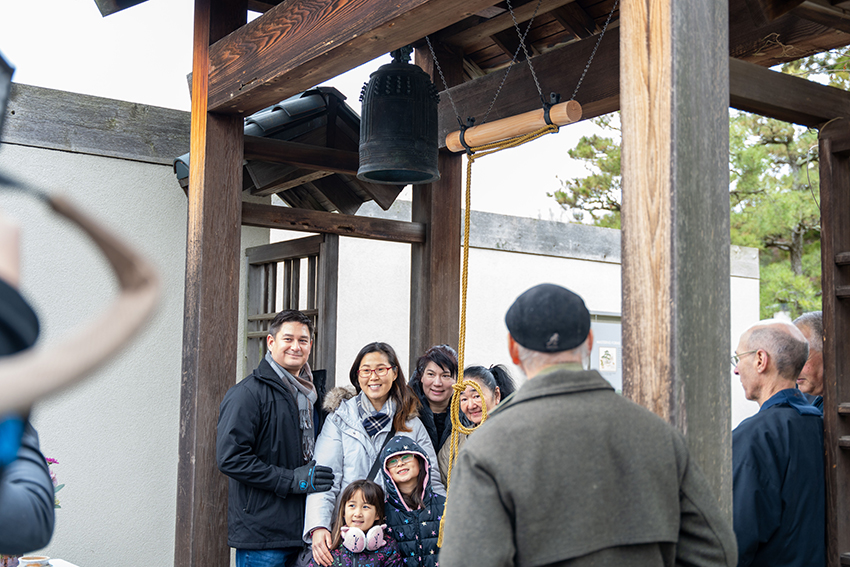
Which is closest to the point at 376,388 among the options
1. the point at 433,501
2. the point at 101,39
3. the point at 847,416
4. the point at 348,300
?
the point at 433,501

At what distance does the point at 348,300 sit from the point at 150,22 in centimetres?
1050

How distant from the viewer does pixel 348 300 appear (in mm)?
5988

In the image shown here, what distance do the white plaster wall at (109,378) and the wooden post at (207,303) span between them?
4.15 ft

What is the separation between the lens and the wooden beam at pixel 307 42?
7.62ft

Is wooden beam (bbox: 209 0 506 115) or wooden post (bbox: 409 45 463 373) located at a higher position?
wooden beam (bbox: 209 0 506 115)

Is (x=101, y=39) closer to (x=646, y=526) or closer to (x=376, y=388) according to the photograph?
(x=376, y=388)

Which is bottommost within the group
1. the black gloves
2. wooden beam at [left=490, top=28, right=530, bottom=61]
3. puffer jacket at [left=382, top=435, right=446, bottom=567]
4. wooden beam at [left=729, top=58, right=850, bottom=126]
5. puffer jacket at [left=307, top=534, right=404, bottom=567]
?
puffer jacket at [left=307, top=534, right=404, bottom=567]

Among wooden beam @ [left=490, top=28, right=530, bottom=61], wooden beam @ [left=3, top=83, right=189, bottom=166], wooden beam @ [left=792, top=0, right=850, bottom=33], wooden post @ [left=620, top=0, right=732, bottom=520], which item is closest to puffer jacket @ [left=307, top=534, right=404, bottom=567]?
wooden post @ [left=620, top=0, right=732, bottom=520]

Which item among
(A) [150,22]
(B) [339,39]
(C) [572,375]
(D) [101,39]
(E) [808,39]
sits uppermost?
(A) [150,22]

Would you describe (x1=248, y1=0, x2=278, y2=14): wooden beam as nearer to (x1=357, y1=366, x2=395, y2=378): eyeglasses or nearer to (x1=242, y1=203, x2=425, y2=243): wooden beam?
(x1=242, y1=203, x2=425, y2=243): wooden beam

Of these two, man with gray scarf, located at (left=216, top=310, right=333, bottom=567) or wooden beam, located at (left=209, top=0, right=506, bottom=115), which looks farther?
man with gray scarf, located at (left=216, top=310, right=333, bottom=567)

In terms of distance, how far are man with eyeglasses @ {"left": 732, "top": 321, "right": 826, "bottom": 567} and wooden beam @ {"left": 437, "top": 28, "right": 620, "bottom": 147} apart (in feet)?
4.59

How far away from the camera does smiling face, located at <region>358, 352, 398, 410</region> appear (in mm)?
3176

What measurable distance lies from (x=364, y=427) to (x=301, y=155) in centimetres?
158
